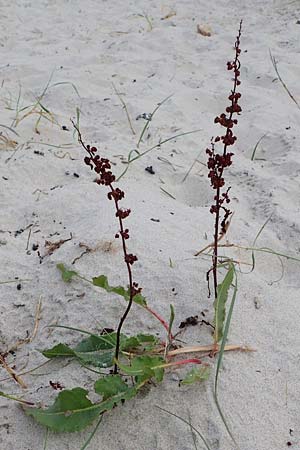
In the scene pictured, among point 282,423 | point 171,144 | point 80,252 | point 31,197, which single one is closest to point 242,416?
point 282,423

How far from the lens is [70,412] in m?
1.52

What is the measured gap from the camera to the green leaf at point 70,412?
151 cm

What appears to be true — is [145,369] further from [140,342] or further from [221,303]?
[221,303]

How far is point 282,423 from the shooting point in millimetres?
1596

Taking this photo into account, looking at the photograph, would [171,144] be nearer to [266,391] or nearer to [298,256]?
[298,256]

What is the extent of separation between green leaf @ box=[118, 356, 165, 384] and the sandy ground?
2.7 inches

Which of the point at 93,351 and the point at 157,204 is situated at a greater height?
the point at 93,351

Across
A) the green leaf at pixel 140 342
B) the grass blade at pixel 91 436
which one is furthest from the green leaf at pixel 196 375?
the grass blade at pixel 91 436

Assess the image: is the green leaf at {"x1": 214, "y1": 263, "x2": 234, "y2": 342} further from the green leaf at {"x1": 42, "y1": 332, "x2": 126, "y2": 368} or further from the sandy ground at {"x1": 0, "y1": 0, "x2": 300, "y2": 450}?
the green leaf at {"x1": 42, "y1": 332, "x2": 126, "y2": 368}

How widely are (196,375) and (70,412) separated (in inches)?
14.0

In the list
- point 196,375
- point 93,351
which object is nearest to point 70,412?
point 93,351

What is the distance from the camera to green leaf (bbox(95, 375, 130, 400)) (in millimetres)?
1530

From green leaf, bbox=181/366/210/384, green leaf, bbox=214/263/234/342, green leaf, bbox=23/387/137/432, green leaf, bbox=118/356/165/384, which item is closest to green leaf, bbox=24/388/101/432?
green leaf, bbox=23/387/137/432

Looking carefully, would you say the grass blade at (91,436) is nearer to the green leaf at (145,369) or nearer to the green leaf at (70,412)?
the green leaf at (70,412)
